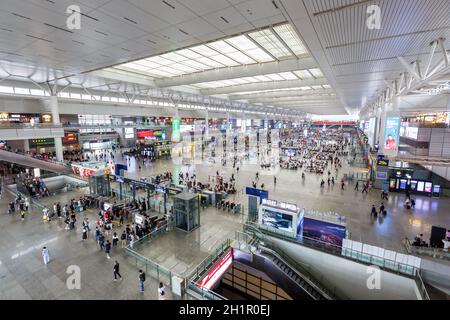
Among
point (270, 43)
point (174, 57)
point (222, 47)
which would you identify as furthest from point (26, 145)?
point (270, 43)

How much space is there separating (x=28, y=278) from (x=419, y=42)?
16.6 metres

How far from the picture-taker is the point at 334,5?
541 cm

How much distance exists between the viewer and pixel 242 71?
15.1 metres

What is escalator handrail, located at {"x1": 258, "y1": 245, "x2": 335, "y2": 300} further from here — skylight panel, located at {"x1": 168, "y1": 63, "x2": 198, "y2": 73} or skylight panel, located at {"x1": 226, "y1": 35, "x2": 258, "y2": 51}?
skylight panel, located at {"x1": 168, "y1": 63, "x2": 198, "y2": 73}

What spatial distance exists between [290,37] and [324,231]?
9.80 metres

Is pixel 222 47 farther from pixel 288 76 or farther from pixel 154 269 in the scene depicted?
pixel 154 269

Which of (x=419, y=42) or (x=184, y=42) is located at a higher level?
(x=184, y=42)

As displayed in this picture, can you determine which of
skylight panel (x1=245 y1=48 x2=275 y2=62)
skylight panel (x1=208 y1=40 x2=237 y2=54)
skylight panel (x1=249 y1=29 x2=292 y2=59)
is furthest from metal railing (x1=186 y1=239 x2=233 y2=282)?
skylight panel (x1=245 y1=48 x2=275 y2=62)

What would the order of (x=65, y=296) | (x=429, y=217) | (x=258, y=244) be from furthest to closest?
(x=429, y=217), (x=258, y=244), (x=65, y=296)

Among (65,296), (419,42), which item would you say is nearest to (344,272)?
(419,42)

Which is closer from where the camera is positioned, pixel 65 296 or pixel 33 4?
pixel 33 4

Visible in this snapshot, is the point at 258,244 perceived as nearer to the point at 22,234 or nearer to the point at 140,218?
the point at 140,218

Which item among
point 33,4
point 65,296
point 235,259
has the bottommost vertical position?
point 235,259

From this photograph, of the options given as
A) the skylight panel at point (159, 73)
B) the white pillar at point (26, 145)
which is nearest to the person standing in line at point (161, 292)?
the skylight panel at point (159, 73)
